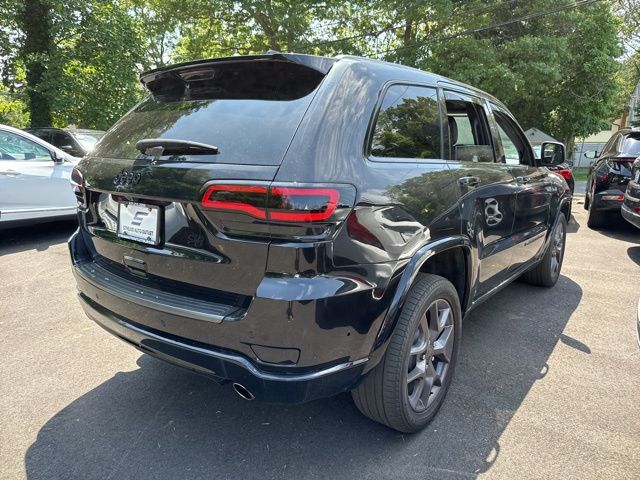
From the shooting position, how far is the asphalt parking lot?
2.19m

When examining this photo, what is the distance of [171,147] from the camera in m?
2.08

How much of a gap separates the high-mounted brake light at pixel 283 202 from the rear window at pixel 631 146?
6.93 m

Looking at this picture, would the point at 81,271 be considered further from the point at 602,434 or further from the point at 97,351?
the point at 602,434

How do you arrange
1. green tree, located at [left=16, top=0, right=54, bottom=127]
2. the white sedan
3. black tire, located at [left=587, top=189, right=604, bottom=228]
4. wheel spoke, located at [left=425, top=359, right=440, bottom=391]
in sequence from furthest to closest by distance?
green tree, located at [left=16, top=0, right=54, bottom=127] < black tire, located at [left=587, top=189, right=604, bottom=228] < the white sedan < wheel spoke, located at [left=425, top=359, right=440, bottom=391]

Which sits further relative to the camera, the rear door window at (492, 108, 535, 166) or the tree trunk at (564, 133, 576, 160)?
the tree trunk at (564, 133, 576, 160)

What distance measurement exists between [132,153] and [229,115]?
54 centimetres

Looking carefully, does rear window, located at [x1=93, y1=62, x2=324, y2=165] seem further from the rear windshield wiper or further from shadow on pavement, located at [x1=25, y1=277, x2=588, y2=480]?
shadow on pavement, located at [x1=25, y1=277, x2=588, y2=480]

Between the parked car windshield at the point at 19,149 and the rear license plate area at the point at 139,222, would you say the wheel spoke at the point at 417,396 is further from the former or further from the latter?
the parked car windshield at the point at 19,149

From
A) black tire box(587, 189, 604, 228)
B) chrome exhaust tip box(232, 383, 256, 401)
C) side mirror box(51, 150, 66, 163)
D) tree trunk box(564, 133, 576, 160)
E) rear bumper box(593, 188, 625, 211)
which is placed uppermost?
tree trunk box(564, 133, 576, 160)

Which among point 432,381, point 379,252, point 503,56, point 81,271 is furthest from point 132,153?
point 503,56

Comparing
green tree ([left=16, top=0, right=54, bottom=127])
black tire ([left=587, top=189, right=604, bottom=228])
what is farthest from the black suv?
green tree ([left=16, top=0, right=54, bottom=127])

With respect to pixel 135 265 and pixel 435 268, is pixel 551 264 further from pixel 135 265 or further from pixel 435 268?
pixel 135 265

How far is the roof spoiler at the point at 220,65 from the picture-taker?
212 cm

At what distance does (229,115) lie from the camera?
84.0 inches
